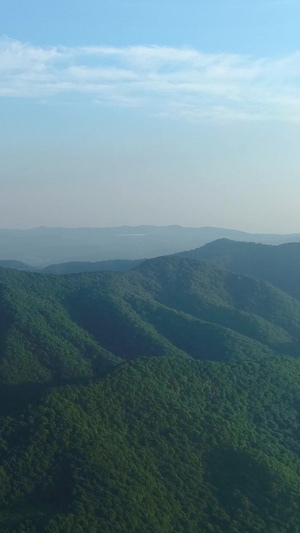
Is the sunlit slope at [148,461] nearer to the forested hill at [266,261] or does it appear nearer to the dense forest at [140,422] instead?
the dense forest at [140,422]

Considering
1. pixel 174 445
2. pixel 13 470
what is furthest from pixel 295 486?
pixel 13 470

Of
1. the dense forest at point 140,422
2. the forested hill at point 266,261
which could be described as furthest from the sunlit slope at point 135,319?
the forested hill at point 266,261

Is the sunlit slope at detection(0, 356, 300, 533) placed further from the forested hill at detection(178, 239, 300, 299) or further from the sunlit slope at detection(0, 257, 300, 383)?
the forested hill at detection(178, 239, 300, 299)

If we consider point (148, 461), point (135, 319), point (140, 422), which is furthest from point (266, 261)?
point (148, 461)

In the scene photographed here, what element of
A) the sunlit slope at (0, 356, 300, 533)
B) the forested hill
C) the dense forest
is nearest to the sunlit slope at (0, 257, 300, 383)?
the dense forest

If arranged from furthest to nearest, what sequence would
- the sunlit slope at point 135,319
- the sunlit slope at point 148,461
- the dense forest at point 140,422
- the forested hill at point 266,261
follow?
the forested hill at point 266,261 → the sunlit slope at point 135,319 → the dense forest at point 140,422 → the sunlit slope at point 148,461

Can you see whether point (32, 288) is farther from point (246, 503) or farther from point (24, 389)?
point (246, 503)
